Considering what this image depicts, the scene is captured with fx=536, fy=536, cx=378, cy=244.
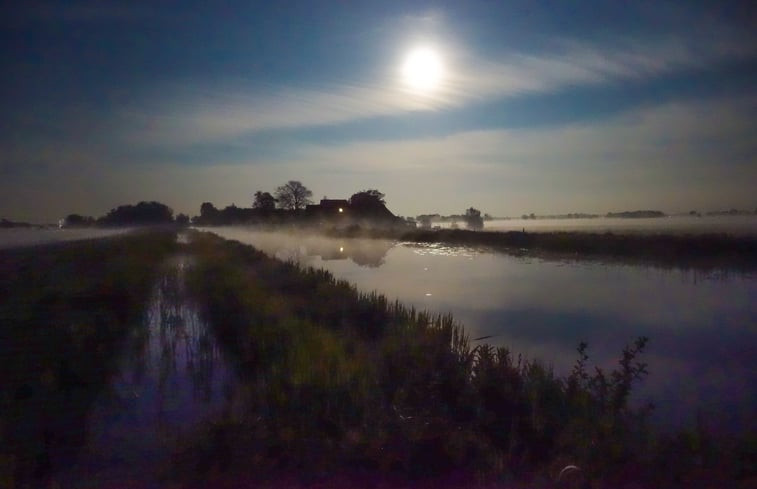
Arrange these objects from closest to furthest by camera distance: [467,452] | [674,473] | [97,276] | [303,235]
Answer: [674,473], [467,452], [97,276], [303,235]

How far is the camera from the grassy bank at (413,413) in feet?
13.2

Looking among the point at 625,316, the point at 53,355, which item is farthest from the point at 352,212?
the point at 53,355

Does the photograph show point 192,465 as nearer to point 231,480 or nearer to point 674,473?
point 231,480

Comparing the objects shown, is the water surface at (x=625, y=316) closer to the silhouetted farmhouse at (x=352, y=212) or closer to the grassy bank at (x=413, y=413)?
the grassy bank at (x=413, y=413)

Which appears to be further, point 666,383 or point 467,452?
point 666,383

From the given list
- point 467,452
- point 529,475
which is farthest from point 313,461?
point 529,475

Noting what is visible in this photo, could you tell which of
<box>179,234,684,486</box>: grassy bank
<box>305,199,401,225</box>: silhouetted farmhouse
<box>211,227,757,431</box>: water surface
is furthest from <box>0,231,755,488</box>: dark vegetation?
<box>305,199,401,225</box>: silhouetted farmhouse

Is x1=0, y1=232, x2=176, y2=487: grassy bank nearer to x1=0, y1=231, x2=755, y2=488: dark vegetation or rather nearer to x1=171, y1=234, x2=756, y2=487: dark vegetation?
x1=0, y1=231, x2=755, y2=488: dark vegetation

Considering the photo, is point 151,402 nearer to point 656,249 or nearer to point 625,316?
point 625,316

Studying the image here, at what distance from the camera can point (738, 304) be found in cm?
1234

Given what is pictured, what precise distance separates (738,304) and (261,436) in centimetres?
1226

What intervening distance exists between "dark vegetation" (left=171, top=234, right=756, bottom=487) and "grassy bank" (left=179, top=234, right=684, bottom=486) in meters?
0.01

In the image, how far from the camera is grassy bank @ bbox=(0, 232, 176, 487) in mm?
4590

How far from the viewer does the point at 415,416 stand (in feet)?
15.4
